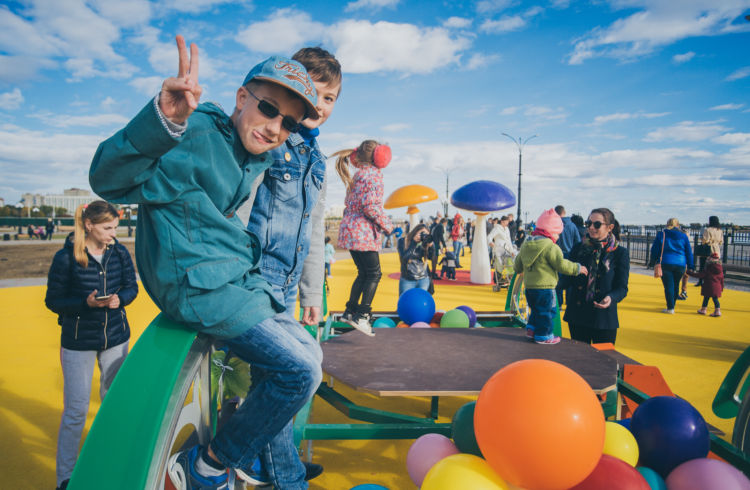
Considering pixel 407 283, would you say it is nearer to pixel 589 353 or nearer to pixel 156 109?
pixel 589 353

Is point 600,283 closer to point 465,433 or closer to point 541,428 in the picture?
point 465,433

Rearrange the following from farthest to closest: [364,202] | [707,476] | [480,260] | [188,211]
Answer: [480,260] → [364,202] → [707,476] → [188,211]

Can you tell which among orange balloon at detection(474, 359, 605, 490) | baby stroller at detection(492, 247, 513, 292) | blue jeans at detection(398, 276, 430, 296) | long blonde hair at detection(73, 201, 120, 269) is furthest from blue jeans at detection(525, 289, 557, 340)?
baby stroller at detection(492, 247, 513, 292)

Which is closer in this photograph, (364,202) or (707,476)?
(707,476)

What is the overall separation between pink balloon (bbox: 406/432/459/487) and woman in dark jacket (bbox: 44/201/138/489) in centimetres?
194

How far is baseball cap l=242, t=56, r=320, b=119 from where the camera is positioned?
1.49 metres

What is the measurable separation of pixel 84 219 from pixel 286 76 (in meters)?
2.24

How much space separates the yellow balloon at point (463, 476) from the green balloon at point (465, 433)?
35 centimetres

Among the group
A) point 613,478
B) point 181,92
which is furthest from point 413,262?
point 181,92

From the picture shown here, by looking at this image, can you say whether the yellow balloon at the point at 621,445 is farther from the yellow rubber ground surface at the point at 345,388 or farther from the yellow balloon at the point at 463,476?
the yellow rubber ground surface at the point at 345,388

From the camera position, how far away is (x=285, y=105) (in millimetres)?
1554

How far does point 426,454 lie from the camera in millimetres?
2189

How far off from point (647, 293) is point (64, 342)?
1185 cm

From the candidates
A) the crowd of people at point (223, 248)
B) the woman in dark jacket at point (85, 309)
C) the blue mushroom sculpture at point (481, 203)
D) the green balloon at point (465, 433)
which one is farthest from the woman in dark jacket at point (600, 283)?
the blue mushroom sculpture at point (481, 203)
